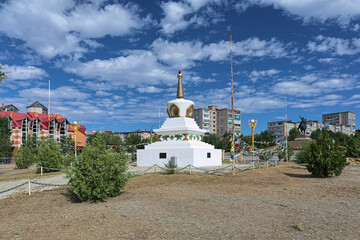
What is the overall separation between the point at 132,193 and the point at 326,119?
12447cm

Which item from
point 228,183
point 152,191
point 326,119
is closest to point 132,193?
point 152,191

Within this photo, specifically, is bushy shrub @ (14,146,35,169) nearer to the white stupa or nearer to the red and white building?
the white stupa

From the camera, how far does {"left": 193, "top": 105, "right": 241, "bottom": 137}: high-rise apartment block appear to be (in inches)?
3428

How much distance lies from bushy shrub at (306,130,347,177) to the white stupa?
904 cm

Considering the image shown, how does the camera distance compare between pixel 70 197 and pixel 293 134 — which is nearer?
pixel 70 197

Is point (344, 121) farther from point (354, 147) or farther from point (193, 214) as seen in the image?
point (193, 214)

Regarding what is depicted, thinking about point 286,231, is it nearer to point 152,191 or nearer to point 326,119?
point 152,191

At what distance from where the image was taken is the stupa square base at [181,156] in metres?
21.9

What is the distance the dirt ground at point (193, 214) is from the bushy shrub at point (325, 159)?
3.47 m

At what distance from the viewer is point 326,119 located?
118 meters

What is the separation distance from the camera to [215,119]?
298 ft

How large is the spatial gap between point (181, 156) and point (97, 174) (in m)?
13.4

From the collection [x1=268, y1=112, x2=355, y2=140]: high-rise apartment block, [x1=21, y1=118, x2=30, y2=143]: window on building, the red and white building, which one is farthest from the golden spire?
[x1=268, y1=112, x2=355, y2=140]: high-rise apartment block

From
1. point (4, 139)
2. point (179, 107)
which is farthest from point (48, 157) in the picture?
point (4, 139)
